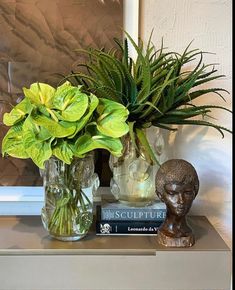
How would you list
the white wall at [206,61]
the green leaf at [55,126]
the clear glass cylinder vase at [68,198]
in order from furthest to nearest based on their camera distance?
the white wall at [206,61], the clear glass cylinder vase at [68,198], the green leaf at [55,126]

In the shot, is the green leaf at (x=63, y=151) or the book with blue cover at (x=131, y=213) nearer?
the green leaf at (x=63, y=151)

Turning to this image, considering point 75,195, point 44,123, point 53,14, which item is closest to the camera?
point 44,123

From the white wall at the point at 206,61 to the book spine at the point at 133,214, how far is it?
25 centimetres

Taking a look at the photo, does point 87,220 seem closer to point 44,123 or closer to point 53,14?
point 44,123

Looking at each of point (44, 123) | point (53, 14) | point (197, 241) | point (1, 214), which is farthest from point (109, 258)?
point (53, 14)

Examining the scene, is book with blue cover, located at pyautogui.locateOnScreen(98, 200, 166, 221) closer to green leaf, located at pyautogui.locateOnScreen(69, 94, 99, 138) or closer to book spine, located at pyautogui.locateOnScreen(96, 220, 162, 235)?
book spine, located at pyautogui.locateOnScreen(96, 220, 162, 235)

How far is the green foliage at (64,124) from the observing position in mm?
942

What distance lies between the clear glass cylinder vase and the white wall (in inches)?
13.7

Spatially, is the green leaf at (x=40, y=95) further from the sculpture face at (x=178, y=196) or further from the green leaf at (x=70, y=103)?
the sculpture face at (x=178, y=196)

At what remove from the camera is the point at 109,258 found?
0.99 m

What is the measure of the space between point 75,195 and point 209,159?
1.58ft

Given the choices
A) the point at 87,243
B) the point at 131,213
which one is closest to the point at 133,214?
the point at 131,213

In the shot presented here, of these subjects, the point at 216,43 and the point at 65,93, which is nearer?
the point at 65,93

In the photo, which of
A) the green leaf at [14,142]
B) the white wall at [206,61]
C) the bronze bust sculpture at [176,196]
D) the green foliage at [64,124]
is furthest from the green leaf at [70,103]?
the white wall at [206,61]
